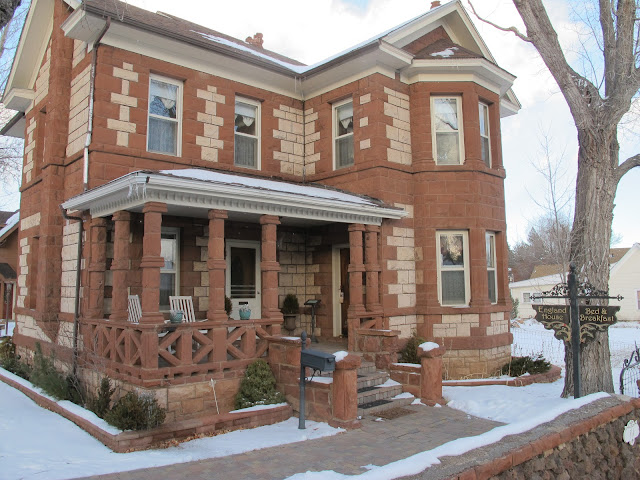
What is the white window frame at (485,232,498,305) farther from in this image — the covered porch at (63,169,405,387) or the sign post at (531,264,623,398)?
the sign post at (531,264,623,398)

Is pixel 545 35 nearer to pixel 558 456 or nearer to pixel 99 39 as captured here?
pixel 558 456

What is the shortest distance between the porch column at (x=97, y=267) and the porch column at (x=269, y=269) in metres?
2.90

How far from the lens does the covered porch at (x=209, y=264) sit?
7.64 metres

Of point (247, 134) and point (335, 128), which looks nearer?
point (247, 134)

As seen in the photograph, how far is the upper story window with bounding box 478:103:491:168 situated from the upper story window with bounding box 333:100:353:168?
323cm

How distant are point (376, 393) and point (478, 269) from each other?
4.28m

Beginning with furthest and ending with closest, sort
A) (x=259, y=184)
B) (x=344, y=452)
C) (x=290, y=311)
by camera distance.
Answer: (x=290, y=311)
(x=259, y=184)
(x=344, y=452)

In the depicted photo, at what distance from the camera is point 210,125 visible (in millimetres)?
11062

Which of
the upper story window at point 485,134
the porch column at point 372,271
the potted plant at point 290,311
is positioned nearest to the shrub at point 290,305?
the potted plant at point 290,311

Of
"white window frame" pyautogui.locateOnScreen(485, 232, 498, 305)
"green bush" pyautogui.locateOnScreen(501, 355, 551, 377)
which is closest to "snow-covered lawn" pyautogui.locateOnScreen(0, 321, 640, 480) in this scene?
"green bush" pyautogui.locateOnScreen(501, 355, 551, 377)

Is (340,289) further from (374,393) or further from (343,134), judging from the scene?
(374,393)

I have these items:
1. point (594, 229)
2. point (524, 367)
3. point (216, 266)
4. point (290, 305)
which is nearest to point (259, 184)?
point (216, 266)

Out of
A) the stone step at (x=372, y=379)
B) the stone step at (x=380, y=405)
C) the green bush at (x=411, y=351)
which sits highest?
the green bush at (x=411, y=351)

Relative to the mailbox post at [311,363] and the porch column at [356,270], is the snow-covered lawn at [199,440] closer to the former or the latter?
the mailbox post at [311,363]
